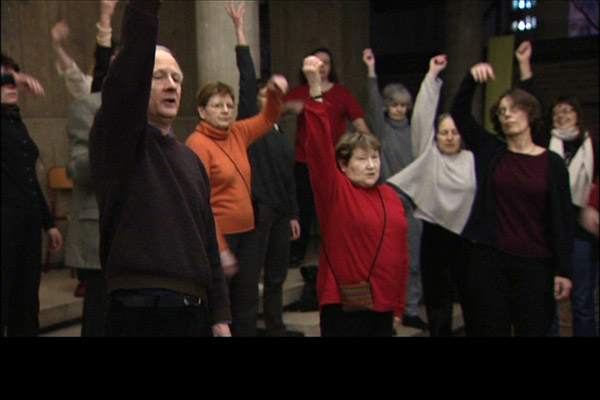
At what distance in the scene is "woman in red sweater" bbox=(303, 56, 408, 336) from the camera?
7.79ft

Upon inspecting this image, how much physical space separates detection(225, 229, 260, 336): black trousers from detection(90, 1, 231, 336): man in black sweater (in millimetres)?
1277

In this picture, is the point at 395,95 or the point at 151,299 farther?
the point at 395,95

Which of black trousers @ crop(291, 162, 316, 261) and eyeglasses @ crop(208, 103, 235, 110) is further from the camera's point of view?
black trousers @ crop(291, 162, 316, 261)

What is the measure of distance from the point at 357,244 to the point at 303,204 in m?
2.32

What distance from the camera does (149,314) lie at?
1594 millimetres

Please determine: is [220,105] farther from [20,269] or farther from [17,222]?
[20,269]

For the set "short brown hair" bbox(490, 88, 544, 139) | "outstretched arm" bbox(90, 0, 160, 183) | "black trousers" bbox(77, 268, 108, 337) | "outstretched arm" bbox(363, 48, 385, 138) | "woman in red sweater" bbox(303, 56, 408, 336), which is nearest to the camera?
"outstretched arm" bbox(90, 0, 160, 183)

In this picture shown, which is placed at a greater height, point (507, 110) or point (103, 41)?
point (103, 41)

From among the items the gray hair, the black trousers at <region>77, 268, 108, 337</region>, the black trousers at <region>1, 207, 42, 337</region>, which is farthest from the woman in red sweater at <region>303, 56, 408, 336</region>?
the gray hair

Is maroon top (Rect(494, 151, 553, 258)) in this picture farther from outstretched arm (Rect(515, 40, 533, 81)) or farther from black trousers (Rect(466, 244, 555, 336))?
outstretched arm (Rect(515, 40, 533, 81))

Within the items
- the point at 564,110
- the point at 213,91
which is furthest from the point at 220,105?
the point at 564,110

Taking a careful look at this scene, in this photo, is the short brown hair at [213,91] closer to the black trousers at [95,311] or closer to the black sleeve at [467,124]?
the black trousers at [95,311]

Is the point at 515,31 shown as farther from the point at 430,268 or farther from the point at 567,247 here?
the point at 567,247

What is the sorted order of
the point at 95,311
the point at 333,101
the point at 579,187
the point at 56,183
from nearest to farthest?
the point at 95,311 → the point at 579,187 → the point at 333,101 → the point at 56,183
